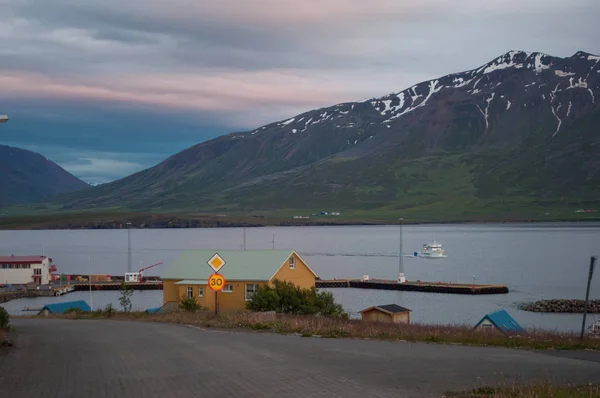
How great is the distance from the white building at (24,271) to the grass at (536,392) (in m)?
88.4

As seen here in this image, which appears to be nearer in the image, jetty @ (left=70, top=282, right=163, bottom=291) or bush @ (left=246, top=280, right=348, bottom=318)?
bush @ (left=246, top=280, right=348, bottom=318)

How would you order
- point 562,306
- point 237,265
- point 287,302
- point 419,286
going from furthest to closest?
point 419,286 < point 562,306 < point 237,265 < point 287,302

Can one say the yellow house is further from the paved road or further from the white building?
the white building

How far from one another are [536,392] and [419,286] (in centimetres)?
7497

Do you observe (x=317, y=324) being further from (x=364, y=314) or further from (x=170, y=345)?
(x=364, y=314)

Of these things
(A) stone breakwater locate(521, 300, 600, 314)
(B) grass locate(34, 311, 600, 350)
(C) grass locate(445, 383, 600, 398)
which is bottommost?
(A) stone breakwater locate(521, 300, 600, 314)

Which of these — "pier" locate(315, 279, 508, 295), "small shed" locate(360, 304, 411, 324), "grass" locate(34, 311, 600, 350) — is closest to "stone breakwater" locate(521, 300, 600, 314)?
"pier" locate(315, 279, 508, 295)

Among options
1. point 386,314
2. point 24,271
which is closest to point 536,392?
point 386,314

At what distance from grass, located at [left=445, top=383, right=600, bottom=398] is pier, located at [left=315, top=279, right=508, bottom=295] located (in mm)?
70243

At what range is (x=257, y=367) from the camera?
1384cm

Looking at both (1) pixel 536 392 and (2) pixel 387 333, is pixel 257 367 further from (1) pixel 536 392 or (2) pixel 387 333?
(2) pixel 387 333

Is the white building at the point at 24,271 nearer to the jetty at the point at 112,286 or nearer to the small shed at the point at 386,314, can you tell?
the jetty at the point at 112,286

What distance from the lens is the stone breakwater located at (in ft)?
207

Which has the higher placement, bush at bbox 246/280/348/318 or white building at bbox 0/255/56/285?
bush at bbox 246/280/348/318
